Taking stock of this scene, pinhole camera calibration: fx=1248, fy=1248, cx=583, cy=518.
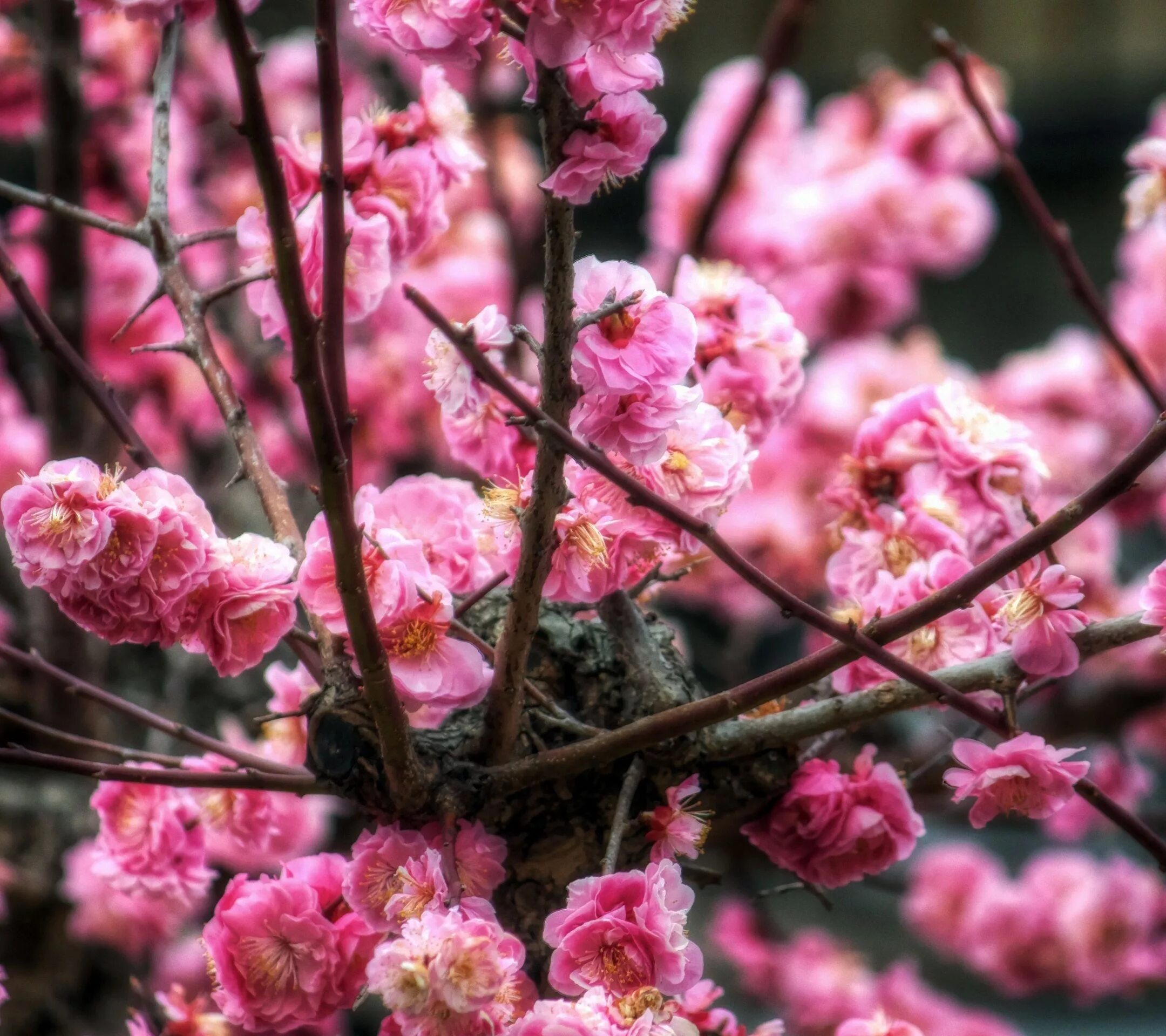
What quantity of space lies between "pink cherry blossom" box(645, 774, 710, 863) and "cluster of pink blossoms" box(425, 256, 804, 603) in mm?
100

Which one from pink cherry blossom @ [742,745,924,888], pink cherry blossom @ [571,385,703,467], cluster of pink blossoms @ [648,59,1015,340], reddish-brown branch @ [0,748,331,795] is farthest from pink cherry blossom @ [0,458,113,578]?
cluster of pink blossoms @ [648,59,1015,340]

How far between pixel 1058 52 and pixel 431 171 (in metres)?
2.36

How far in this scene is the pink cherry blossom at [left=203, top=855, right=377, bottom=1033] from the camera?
594 millimetres

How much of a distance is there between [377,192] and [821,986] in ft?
4.30

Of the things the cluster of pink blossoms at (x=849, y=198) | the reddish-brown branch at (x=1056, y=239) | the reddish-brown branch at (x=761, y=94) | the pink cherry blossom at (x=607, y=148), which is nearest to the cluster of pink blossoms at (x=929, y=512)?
the reddish-brown branch at (x=1056, y=239)

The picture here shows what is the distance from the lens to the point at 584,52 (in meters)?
0.47

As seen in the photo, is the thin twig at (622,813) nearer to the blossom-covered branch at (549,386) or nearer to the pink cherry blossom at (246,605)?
the blossom-covered branch at (549,386)

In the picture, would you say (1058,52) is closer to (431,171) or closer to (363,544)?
(431,171)

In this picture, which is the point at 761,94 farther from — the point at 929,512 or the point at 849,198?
the point at 929,512

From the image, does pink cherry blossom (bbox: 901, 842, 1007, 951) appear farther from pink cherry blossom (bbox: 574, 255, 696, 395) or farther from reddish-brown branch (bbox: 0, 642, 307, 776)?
pink cherry blossom (bbox: 574, 255, 696, 395)

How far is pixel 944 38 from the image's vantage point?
33.6 inches

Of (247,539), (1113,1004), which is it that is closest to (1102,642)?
(247,539)

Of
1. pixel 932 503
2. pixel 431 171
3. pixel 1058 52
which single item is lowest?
pixel 932 503

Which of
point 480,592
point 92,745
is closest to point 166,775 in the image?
point 92,745
